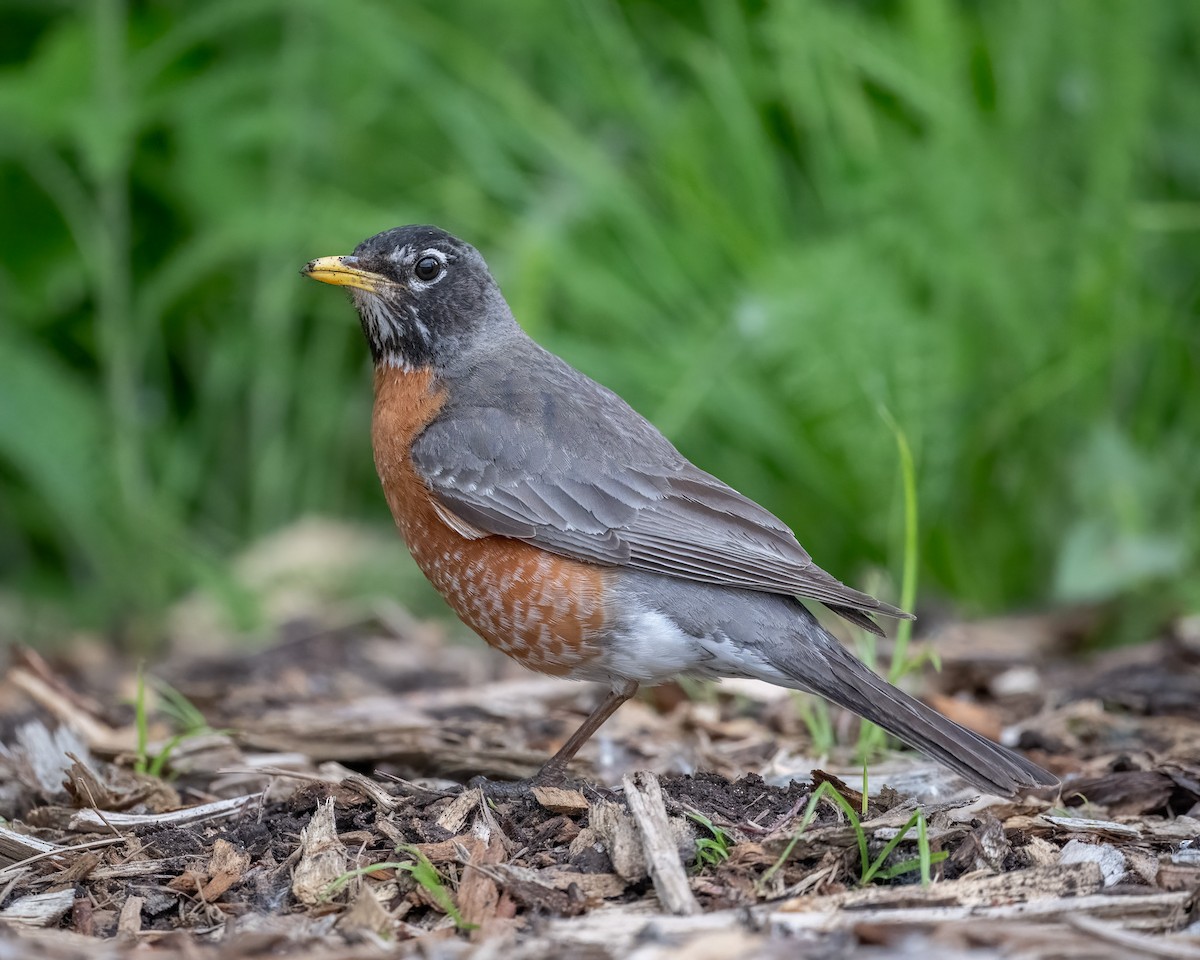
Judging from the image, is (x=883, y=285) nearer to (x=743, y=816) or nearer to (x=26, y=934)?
(x=743, y=816)

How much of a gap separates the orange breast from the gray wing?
0.05 meters

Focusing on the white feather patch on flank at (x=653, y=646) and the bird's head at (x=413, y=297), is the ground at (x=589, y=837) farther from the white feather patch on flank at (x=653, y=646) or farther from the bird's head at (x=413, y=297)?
the bird's head at (x=413, y=297)

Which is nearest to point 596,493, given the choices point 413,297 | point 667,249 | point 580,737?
point 580,737

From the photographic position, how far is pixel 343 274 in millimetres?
4668

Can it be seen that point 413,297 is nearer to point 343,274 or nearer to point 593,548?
point 343,274

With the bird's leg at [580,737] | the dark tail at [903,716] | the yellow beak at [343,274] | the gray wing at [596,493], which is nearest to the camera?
the dark tail at [903,716]

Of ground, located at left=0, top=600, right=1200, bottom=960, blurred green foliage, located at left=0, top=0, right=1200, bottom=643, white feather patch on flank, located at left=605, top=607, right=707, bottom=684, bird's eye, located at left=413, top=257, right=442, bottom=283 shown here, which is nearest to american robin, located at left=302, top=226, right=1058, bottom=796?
white feather patch on flank, located at left=605, top=607, right=707, bottom=684

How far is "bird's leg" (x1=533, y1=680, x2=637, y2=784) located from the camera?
3.86m

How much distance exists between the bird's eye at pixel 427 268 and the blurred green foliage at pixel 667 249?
1494mm

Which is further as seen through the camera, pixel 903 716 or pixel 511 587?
pixel 511 587

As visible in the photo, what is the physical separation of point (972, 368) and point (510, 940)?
13.8 ft

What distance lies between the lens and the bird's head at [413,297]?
15.6 ft

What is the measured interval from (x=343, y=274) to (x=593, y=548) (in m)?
1.34

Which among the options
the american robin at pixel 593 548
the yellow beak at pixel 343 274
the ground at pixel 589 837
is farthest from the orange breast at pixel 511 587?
the yellow beak at pixel 343 274
